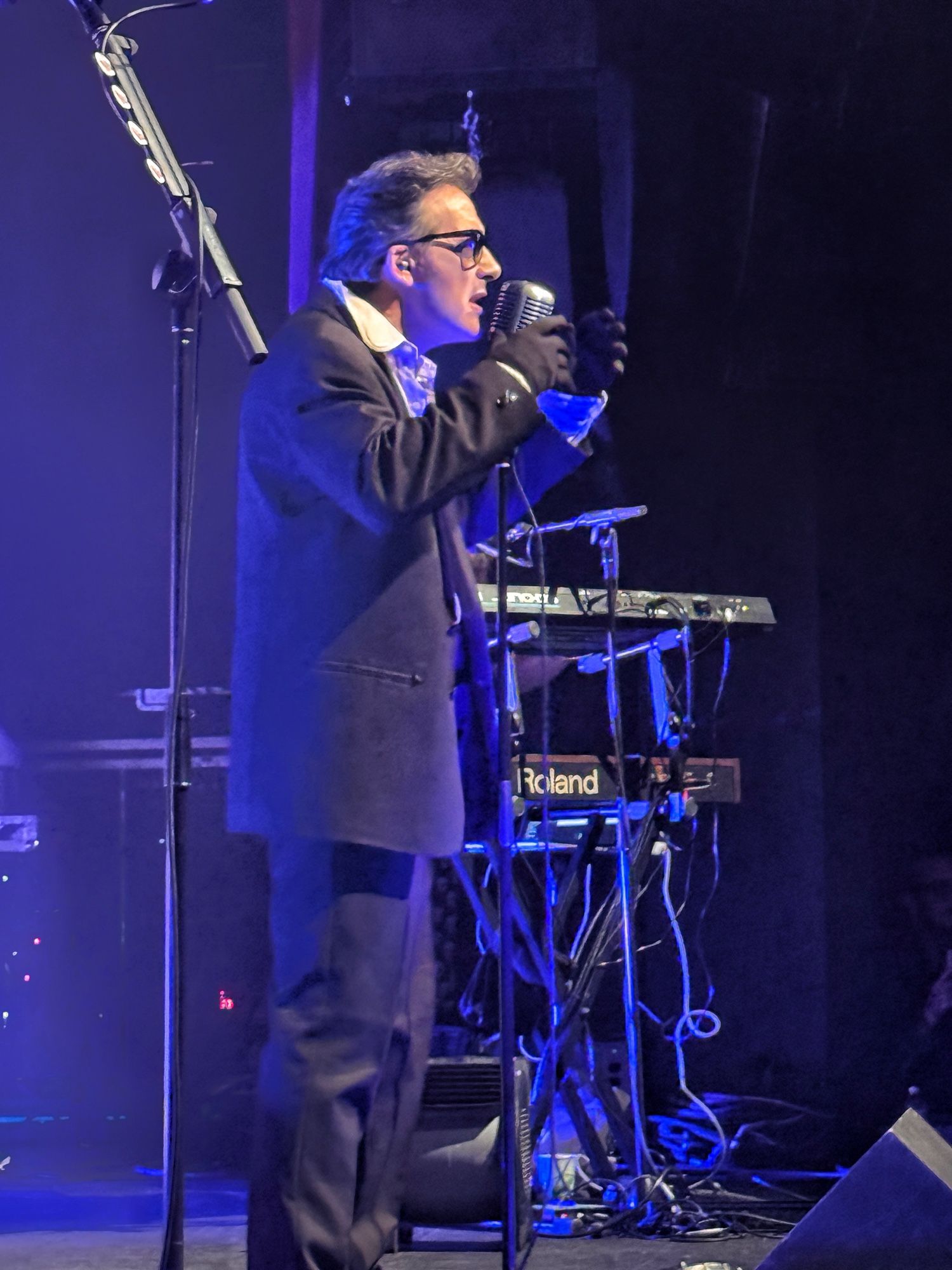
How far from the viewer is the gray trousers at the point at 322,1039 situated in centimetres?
150

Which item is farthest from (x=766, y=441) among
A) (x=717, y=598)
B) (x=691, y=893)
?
(x=691, y=893)

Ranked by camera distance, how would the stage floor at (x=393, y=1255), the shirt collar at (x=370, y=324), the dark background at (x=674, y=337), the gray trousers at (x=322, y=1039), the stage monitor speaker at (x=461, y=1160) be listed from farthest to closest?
the dark background at (x=674, y=337), the stage floor at (x=393, y=1255), the stage monitor speaker at (x=461, y=1160), the shirt collar at (x=370, y=324), the gray trousers at (x=322, y=1039)

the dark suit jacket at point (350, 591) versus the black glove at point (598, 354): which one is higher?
the black glove at point (598, 354)

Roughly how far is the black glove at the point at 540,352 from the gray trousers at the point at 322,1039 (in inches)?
25.4

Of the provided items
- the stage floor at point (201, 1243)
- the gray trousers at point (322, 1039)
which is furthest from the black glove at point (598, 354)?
the stage floor at point (201, 1243)

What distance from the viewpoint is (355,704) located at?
1.58 m

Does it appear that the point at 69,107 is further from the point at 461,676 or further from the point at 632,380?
the point at 461,676

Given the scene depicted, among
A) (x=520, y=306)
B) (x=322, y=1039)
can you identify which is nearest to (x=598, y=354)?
(x=520, y=306)

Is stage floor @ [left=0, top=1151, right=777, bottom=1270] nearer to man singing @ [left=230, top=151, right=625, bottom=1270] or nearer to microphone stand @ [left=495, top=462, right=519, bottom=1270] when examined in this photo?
microphone stand @ [left=495, top=462, right=519, bottom=1270]

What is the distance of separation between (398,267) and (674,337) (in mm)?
2251

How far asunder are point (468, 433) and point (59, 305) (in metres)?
2.81

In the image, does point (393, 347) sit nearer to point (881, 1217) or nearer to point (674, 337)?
point (881, 1217)

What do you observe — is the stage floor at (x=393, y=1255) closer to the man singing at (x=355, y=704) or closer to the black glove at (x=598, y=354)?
the man singing at (x=355, y=704)

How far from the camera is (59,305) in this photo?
3.97 metres
